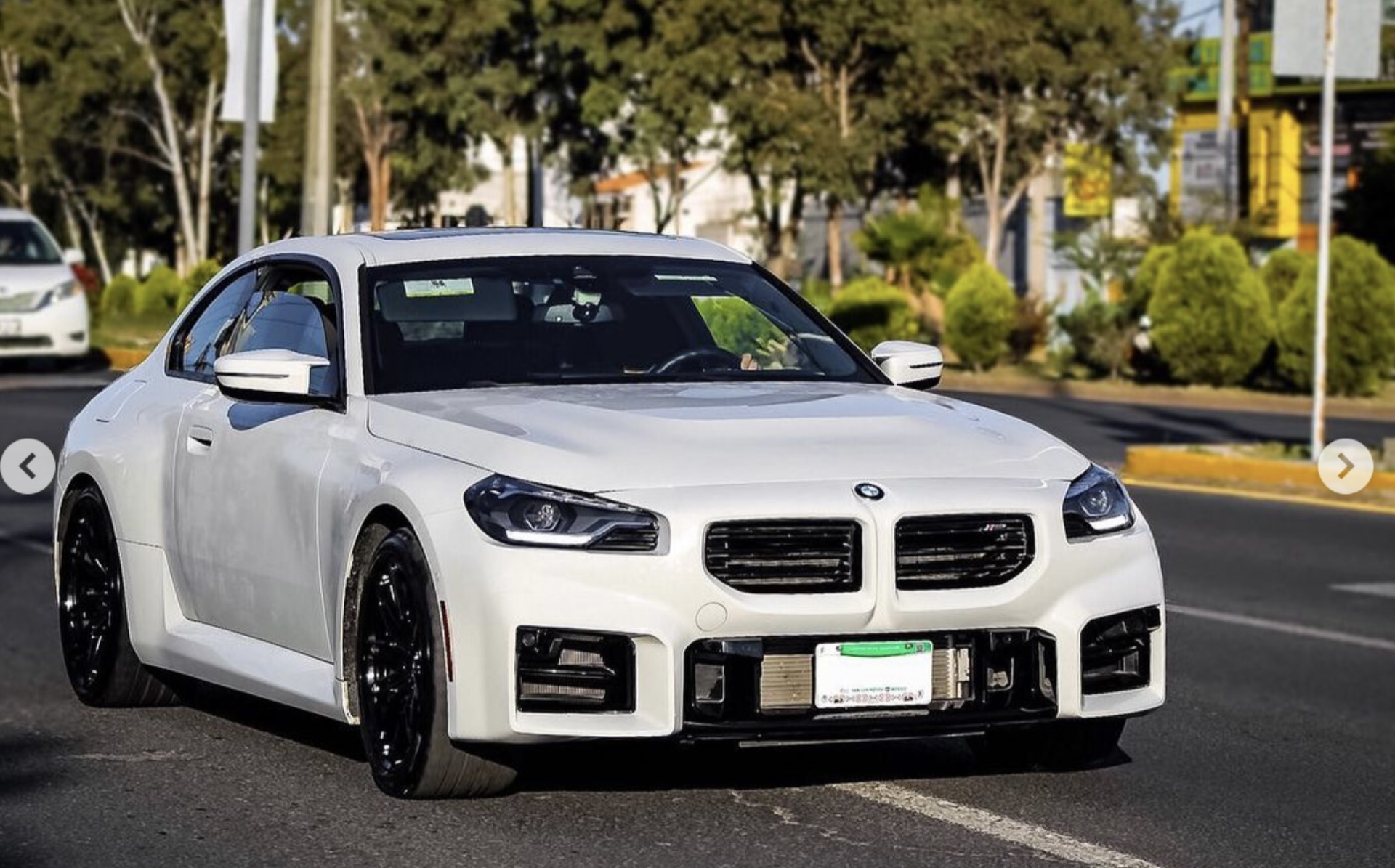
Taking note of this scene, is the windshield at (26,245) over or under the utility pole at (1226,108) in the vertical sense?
under

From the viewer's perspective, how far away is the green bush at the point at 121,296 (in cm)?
4672

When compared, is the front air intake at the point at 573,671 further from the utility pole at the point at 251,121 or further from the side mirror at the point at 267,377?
the utility pole at the point at 251,121

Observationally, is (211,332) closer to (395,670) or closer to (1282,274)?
(395,670)

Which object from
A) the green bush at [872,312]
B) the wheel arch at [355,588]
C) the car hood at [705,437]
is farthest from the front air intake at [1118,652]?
the green bush at [872,312]

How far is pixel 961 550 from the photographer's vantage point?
6469 millimetres

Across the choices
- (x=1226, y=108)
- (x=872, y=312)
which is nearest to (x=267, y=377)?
(x=872, y=312)

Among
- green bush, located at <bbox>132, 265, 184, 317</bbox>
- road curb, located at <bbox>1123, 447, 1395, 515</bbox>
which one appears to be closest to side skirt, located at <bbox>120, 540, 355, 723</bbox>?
road curb, located at <bbox>1123, 447, 1395, 515</bbox>

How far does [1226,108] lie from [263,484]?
4081cm

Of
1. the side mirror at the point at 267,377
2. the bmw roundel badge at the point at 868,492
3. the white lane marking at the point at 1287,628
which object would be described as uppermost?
the side mirror at the point at 267,377

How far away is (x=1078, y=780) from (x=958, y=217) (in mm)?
39827

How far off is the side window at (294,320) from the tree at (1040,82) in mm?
39221

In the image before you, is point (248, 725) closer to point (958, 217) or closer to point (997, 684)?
point (997, 684)

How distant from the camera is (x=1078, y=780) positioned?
23.9 ft

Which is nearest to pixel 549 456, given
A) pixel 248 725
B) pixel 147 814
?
pixel 147 814
